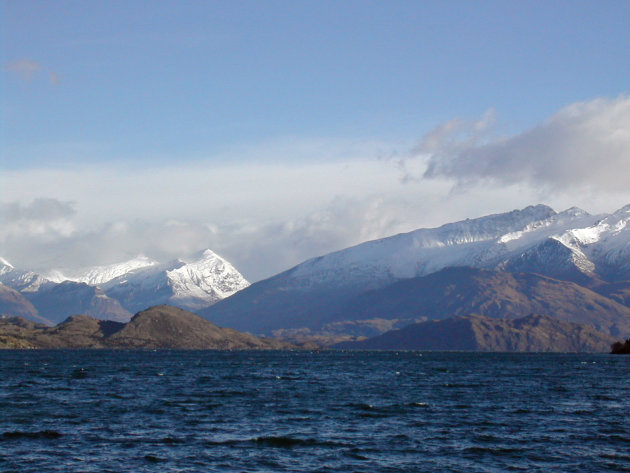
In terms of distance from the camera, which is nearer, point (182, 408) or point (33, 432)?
point (33, 432)

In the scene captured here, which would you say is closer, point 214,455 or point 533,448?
point 214,455

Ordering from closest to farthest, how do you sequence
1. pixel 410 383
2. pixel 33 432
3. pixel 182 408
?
pixel 33 432
pixel 182 408
pixel 410 383

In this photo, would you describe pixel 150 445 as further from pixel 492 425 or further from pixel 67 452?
pixel 492 425

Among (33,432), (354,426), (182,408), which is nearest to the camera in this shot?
(33,432)

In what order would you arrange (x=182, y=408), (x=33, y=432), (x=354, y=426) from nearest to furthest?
1. (x=33, y=432)
2. (x=354, y=426)
3. (x=182, y=408)

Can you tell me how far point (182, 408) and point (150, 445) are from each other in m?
39.0

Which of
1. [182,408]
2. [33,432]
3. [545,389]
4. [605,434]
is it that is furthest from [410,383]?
[33,432]

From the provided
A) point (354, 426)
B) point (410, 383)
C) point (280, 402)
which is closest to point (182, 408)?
point (280, 402)

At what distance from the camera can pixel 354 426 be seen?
106750 mm

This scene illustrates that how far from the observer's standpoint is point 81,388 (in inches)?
6594

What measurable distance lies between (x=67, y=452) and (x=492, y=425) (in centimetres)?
5301

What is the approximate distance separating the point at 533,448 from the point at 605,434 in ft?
52.7

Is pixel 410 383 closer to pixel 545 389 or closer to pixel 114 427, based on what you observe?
pixel 545 389

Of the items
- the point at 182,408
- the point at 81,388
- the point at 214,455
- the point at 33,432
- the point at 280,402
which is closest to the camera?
the point at 214,455
